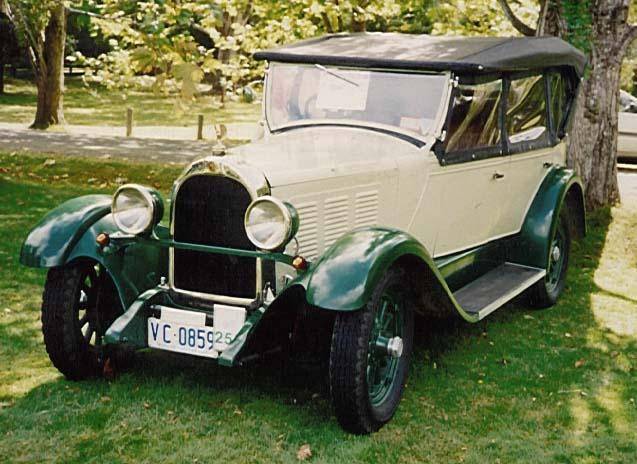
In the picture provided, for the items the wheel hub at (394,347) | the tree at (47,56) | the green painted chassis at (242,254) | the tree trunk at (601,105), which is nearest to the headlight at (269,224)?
the green painted chassis at (242,254)

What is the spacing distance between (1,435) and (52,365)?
3.64ft

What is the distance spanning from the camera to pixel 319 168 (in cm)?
516

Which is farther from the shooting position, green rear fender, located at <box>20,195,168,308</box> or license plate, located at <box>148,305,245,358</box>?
green rear fender, located at <box>20,195,168,308</box>

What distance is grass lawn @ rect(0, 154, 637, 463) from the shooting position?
4.57 metres

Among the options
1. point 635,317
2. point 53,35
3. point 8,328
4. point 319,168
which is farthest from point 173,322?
point 53,35

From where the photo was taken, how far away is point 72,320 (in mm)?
5227

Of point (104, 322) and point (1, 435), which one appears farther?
point (104, 322)

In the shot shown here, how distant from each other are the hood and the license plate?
29.1 inches

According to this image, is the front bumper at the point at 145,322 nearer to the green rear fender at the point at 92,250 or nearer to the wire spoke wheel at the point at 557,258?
the green rear fender at the point at 92,250

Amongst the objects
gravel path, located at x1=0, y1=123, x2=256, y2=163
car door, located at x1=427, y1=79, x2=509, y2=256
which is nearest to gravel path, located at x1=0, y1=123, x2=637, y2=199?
gravel path, located at x1=0, y1=123, x2=256, y2=163

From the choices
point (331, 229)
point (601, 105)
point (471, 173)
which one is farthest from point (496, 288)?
point (601, 105)

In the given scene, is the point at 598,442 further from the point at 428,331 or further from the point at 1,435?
the point at 1,435

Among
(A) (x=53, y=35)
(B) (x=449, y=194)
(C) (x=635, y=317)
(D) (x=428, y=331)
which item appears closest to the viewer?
(B) (x=449, y=194)

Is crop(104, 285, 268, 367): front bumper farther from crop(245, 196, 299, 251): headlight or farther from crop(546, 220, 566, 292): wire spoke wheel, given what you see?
crop(546, 220, 566, 292): wire spoke wheel
